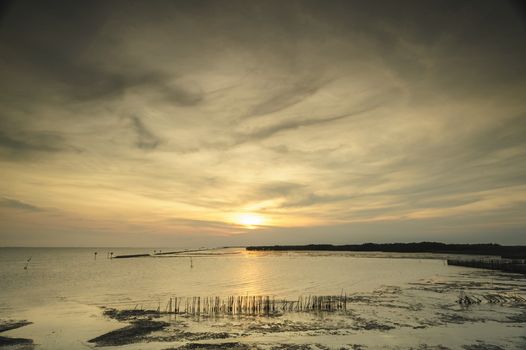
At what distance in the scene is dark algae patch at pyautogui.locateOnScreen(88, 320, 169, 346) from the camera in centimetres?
2162

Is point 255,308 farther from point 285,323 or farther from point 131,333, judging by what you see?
point 131,333

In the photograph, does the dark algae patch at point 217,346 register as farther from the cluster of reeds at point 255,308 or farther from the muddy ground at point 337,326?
the cluster of reeds at point 255,308

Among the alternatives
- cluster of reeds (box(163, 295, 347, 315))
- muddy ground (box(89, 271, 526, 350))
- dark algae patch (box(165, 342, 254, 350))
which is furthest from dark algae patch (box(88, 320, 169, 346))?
cluster of reeds (box(163, 295, 347, 315))

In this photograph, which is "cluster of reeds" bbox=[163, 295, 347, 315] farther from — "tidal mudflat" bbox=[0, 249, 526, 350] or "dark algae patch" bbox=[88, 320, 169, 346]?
"dark algae patch" bbox=[88, 320, 169, 346]

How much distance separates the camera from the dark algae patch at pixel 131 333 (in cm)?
2162

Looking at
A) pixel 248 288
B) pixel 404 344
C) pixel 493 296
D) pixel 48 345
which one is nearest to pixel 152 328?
pixel 48 345

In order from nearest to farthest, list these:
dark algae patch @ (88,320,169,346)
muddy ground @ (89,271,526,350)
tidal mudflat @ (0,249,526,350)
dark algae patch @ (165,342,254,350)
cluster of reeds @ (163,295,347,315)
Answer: dark algae patch @ (165,342,254,350), muddy ground @ (89,271,526,350), tidal mudflat @ (0,249,526,350), dark algae patch @ (88,320,169,346), cluster of reeds @ (163,295,347,315)

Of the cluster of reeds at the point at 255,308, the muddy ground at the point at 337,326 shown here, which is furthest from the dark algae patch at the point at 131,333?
the cluster of reeds at the point at 255,308

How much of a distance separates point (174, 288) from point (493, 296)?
39.3 m

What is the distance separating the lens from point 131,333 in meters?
23.3

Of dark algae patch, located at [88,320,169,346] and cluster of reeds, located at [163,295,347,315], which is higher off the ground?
cluster of reeds, located at [163,295,347,315]

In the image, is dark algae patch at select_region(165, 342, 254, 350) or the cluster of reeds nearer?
dark algae patch at select_region(165, 342, 254, 350)


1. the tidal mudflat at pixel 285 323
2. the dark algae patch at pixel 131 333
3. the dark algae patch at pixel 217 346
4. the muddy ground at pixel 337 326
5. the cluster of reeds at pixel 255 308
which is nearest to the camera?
the dark algae patch at pixel 217 346

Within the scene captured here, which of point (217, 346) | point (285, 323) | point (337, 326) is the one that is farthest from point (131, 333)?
point (337, 326)
